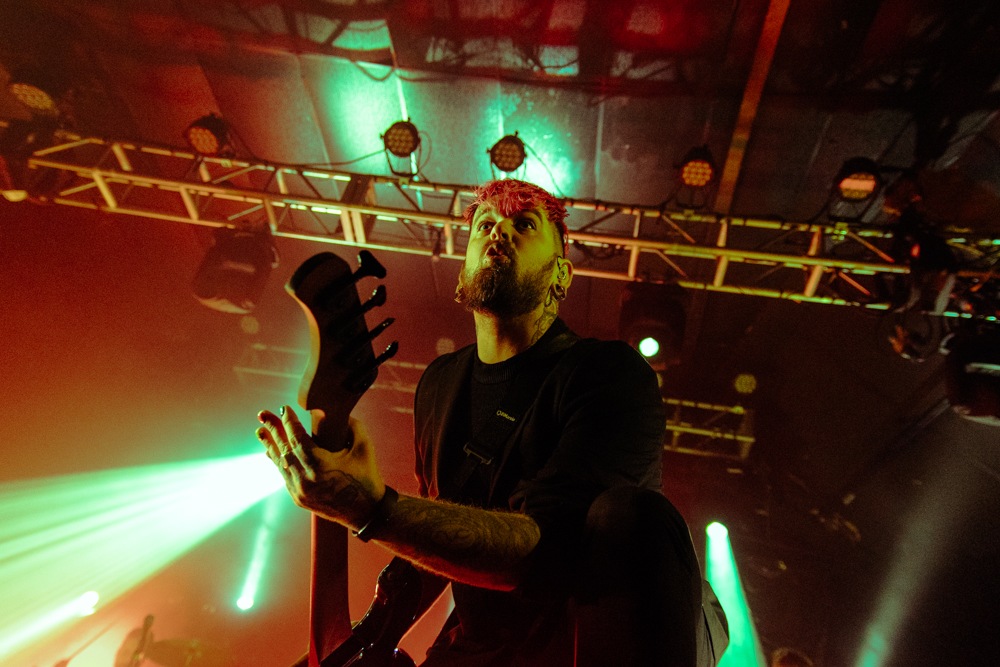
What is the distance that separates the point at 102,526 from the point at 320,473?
9829mm

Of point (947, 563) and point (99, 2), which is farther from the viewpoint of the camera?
point (947, 563)

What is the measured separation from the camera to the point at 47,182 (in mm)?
6137

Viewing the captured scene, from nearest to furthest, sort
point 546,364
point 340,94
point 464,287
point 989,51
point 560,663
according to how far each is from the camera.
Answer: point 560,663 → point 546,364 → point 464,287 → point 989,51 → point 340,94

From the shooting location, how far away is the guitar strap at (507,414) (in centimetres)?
181

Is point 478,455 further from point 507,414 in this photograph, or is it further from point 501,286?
point 501,286

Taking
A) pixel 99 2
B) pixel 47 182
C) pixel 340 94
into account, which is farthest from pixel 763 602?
pixel 99 2

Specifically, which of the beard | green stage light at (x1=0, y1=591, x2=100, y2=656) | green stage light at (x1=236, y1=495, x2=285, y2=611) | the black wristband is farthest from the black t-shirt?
green stage light at (x1=236, y1=495, x2=285, y2=611)

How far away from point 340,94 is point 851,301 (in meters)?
7.17

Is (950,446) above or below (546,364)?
below

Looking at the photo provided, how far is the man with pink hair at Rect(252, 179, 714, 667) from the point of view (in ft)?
3.72

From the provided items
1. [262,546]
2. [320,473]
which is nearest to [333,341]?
[320,473]

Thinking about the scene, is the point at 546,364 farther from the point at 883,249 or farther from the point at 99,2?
the point at 99,2

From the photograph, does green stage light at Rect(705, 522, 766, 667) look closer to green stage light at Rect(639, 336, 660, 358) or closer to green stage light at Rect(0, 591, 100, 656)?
green stage light at Rect(639, 336, 660, 358)

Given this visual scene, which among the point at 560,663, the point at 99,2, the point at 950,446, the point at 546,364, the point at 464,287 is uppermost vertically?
the point at 99,2
